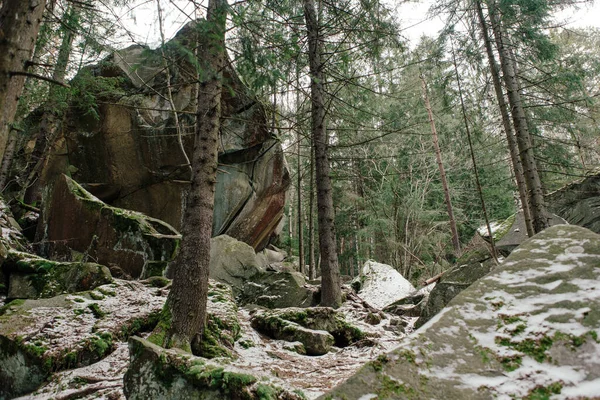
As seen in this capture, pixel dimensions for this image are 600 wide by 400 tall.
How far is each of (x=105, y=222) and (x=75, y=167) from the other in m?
5.34

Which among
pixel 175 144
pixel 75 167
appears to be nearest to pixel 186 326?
pixel 175 144

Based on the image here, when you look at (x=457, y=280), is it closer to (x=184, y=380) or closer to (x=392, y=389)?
(x=184, y=380)

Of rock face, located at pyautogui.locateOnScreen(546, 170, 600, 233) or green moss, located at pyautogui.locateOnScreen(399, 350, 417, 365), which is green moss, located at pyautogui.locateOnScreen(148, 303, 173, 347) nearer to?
green moss, located at pyautogui.locateOnScreen(399, 350, 417, 365)

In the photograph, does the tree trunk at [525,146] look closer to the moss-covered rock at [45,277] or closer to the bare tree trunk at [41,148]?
the moss-covered rock at [45,277]

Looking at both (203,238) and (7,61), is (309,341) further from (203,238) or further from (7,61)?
(7,61)

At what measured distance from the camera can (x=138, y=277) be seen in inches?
295

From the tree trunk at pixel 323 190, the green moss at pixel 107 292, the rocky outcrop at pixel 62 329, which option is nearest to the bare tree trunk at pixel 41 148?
the green moss at pixel 107 292

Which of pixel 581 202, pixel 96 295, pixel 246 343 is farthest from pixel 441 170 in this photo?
pixel 96 295

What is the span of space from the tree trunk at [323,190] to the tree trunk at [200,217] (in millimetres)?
3434

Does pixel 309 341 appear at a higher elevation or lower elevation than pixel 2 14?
lower

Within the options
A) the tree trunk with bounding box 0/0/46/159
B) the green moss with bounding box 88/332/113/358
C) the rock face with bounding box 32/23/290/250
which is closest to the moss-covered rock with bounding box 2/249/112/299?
the green moss with bounding box 88/332/113/358

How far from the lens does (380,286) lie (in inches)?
394

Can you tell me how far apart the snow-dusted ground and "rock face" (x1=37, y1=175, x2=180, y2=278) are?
106 inches

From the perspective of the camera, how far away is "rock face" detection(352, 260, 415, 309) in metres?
9.50
